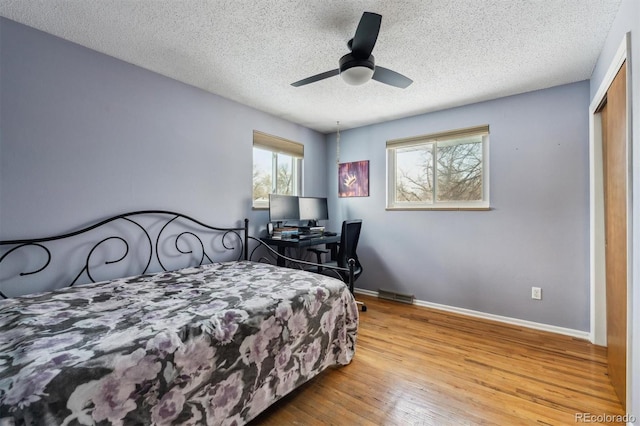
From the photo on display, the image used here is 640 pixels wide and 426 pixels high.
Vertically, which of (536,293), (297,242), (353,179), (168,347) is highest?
(353,179)

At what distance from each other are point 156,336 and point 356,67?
177 centimetres

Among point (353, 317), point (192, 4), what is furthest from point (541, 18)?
point (353, 317)

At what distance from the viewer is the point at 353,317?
212 cm

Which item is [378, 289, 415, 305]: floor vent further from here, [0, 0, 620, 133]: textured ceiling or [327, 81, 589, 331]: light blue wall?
[0, 0, 620, 133]: textured ceiling

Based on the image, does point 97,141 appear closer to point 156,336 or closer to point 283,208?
point 156,336

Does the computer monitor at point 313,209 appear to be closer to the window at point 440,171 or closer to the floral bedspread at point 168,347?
the window at point 440,171

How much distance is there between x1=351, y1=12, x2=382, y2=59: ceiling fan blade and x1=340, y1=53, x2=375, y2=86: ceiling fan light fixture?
3 centimetres

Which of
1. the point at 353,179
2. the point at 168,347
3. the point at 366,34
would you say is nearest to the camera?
the point at 168,347

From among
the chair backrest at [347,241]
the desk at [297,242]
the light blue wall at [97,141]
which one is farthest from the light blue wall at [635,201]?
the light blue wall at [97,141]

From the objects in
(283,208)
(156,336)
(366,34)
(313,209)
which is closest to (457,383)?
(156,336)

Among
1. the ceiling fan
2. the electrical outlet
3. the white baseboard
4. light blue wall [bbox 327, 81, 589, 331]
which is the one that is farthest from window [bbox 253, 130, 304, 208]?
the electrical outlet

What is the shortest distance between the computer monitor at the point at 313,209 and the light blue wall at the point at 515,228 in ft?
2.79

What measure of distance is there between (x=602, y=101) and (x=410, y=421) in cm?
260

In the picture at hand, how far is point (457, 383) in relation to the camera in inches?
74.0
